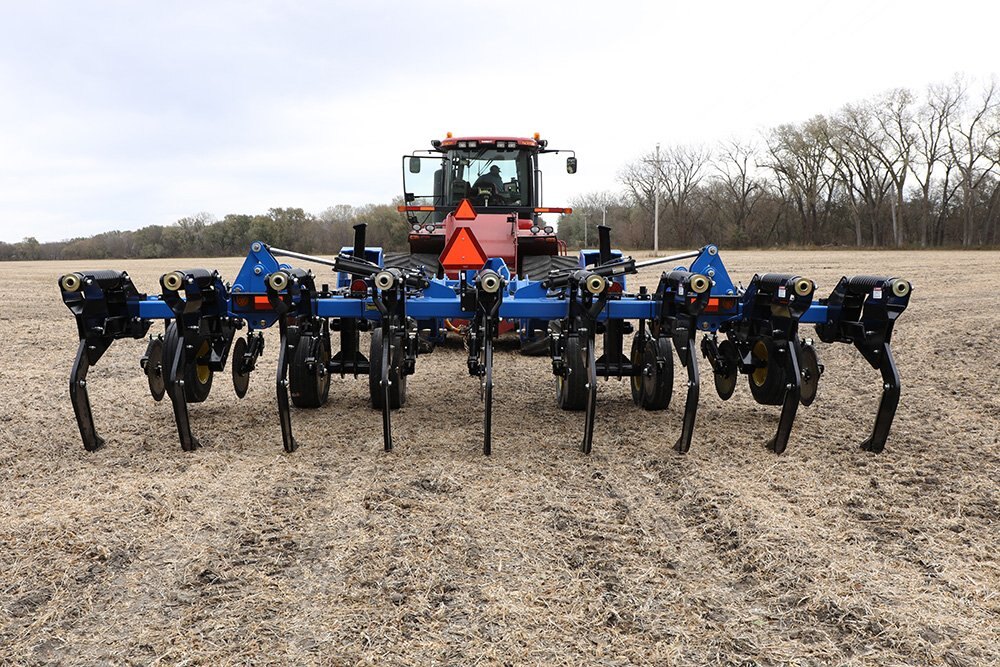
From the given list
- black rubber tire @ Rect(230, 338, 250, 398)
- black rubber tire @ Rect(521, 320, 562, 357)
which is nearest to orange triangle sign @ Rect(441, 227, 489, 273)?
black rubber tire @ Rect(521, 320, 562, 357)

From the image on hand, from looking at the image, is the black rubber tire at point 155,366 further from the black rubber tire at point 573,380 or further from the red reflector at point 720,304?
the red reflector at point 720,304

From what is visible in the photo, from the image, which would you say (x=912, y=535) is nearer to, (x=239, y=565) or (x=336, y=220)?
(x=239, y=565)

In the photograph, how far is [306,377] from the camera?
5289 millimetres

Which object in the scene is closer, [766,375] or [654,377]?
[766,375]

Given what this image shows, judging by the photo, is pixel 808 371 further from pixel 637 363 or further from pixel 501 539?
pixel 501 539

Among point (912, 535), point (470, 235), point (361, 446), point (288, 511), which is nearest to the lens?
point (912, 535)

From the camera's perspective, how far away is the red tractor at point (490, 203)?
8.29m

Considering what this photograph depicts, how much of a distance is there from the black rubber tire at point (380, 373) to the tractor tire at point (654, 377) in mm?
1733

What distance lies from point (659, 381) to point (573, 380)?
0.71m

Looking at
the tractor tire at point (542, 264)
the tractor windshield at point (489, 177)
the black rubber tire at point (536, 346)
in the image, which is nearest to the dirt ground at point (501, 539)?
the black rubber tire at point (536, 346)

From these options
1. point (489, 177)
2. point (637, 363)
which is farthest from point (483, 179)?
point (637, 363)

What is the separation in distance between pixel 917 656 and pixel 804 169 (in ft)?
185

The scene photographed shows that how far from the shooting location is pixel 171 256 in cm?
4978

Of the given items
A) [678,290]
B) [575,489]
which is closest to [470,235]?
[678,290]
